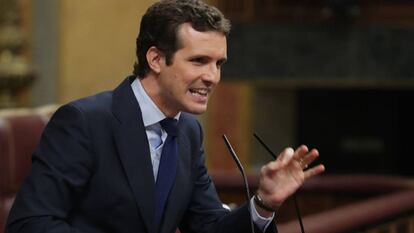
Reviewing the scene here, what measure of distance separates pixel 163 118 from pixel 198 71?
12 centimetres

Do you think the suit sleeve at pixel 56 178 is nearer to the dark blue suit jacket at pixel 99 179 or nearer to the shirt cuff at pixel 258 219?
the dark blue suit jacket at pixel 99 179

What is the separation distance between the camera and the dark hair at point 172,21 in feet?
5.23

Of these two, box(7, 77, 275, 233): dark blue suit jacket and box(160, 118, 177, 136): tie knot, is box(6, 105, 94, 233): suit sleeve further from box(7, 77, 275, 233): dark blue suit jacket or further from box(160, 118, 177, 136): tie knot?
box(160, 118, 177, 136): tie knot

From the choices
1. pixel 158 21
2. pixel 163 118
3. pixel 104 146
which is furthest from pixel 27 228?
pixel 158 21

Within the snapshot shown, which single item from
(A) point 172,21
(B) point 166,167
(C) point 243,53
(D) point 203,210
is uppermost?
(A) point 172,21

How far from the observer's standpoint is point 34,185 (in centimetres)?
151

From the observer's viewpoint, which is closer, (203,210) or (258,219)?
(258,219)

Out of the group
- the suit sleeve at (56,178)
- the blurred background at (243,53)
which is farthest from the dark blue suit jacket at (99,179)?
the blurred background at (243,53)

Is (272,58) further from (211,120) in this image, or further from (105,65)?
(105,65)

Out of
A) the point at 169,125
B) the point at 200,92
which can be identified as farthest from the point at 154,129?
the point at 200,92

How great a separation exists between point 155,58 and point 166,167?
20 cm

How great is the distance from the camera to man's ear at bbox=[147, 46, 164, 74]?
5.30 feet

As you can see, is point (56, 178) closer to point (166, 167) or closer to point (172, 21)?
point (166, 167)

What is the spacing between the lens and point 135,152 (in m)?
1.62
